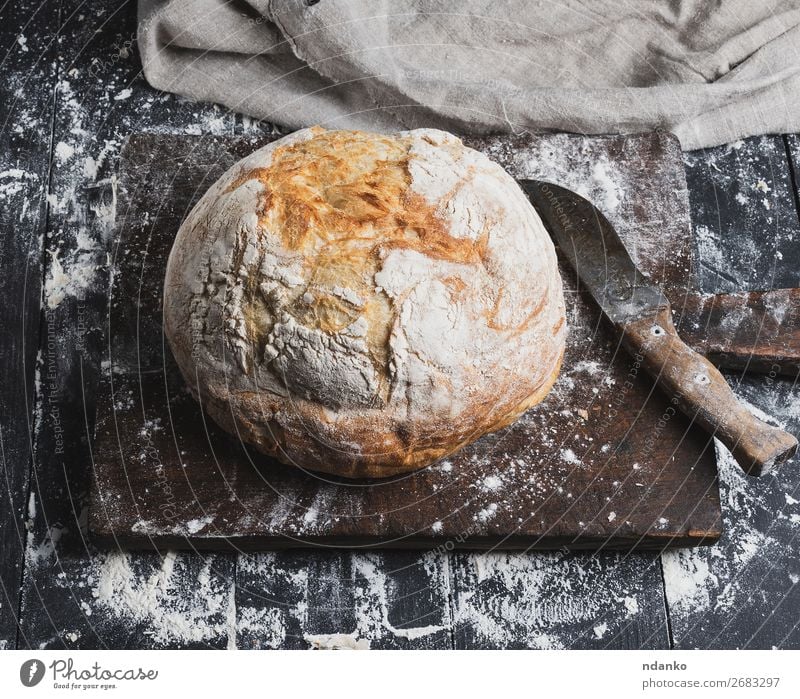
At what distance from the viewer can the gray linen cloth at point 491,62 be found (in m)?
1.86

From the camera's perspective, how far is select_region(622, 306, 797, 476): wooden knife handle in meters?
1.48

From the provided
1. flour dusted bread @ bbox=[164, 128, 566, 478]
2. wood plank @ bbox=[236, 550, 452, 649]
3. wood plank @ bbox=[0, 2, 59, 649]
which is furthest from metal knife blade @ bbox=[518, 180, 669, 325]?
wood plank @ bbox=[0, 2, 59, 649]

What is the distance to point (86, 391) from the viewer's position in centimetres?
167

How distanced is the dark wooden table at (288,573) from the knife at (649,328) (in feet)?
0.56

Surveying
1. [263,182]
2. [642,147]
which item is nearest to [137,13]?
[263,182]

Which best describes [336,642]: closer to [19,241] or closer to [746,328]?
[746,328]

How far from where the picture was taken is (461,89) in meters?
1.86

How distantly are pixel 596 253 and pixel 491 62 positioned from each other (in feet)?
1.85

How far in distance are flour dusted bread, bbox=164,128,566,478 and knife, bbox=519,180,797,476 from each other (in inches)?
8.1

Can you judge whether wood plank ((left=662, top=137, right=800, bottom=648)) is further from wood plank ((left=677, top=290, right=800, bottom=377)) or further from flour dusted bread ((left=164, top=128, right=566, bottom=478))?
flour dusted bread ((left=164, top=128, right=566, bottom=478))

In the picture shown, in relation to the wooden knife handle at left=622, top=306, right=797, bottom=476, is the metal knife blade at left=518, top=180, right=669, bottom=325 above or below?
above

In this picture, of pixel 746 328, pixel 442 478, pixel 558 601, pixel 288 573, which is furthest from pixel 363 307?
pixel 746 328
